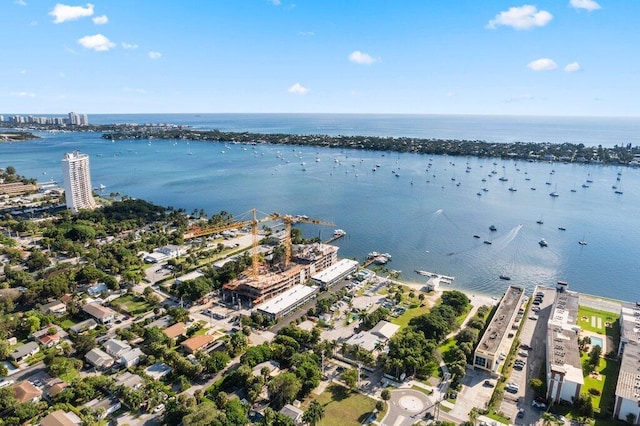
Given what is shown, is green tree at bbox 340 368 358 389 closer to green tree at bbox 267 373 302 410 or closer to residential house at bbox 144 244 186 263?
green tree at bbox 267 373 302 410

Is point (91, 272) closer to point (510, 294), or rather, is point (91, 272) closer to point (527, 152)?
point (510, 294)

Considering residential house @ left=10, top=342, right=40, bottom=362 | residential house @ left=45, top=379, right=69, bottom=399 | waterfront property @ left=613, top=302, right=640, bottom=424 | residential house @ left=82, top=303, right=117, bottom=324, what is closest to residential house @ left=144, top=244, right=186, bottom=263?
residential house @ left=82, top=303, right=117, bottom=324

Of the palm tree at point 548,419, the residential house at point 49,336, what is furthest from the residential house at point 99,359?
the palm tree at point 548,419

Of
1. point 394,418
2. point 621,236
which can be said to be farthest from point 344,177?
point 394,418

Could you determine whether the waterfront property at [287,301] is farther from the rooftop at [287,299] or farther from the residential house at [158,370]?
the residential house at [158,370]

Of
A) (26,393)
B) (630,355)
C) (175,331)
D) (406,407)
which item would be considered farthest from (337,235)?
(26,393)

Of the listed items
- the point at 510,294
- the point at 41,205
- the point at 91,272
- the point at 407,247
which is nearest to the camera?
the point at 510,294
